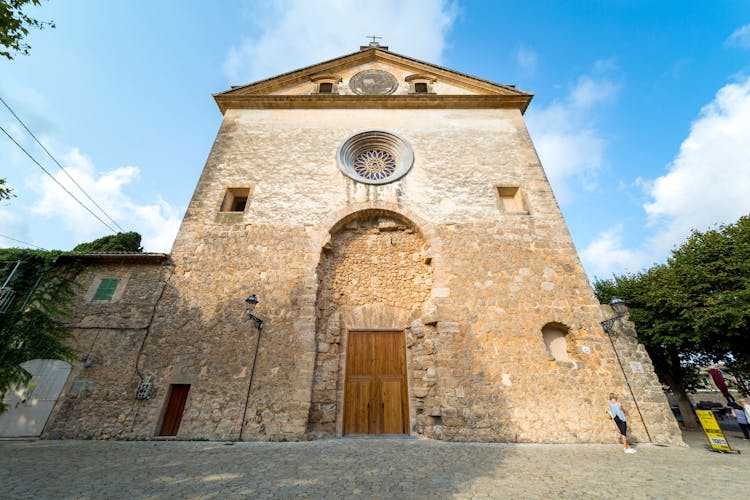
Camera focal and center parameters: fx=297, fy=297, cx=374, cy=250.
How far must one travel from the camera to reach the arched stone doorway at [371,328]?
7.37 metres

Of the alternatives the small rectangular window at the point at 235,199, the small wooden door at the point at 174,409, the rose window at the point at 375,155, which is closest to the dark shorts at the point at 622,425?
the rose window at the point at 375,155

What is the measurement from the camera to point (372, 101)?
11.5 meters

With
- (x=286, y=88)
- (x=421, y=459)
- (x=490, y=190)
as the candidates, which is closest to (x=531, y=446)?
(x=421, y=459)

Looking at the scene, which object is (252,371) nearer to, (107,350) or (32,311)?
(107,350)

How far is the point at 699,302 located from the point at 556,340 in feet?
24.2

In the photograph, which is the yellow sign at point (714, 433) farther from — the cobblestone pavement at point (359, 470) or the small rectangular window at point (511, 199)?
the small rectangular window at point (511, 199)

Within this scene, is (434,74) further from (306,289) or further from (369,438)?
(369,438)

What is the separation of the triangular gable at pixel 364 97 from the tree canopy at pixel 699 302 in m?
8.42

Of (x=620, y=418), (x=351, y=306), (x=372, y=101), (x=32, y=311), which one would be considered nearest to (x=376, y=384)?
(x=351, y=306)

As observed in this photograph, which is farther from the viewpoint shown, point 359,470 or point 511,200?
point 511,200

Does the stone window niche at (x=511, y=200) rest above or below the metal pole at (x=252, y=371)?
above

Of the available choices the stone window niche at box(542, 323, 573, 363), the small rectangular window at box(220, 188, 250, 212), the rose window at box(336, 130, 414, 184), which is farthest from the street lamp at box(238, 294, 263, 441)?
the stone window niche at box(542, 323, 573, 363)

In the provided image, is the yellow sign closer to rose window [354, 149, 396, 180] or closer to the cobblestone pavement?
the cobblestone pavement

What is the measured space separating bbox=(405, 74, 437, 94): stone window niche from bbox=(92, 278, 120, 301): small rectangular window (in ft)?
39.7
